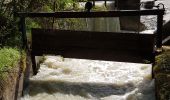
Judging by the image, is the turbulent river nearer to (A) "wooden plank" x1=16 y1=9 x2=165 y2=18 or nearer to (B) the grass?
(B) the grass

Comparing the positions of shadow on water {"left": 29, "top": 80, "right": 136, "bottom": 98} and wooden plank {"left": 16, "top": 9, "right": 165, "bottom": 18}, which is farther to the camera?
shadow on water {"left": 29, "top": 80, "right": 136, "bottom": 98}

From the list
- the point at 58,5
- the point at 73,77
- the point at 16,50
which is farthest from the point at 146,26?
the point at 16,50

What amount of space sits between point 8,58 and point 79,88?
178cm

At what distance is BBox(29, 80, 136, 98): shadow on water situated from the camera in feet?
24.9

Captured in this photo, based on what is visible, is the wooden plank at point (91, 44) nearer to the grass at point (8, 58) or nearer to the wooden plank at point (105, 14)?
the wooden plank at point (105, 14)

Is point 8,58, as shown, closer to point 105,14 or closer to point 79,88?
point 79,88

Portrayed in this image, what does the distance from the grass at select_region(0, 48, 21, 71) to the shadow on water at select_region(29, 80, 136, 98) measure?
3.12 ft

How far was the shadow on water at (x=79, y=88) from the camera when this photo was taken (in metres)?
7.60

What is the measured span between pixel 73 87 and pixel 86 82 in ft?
1.21

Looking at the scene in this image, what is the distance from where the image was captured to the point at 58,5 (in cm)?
1070

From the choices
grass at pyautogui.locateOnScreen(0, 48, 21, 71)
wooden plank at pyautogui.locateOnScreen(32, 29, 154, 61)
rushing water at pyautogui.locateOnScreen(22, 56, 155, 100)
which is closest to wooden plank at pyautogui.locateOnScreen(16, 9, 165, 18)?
wooden plank at pyautogui.locateOnScreen(32, 29, 154, 61)

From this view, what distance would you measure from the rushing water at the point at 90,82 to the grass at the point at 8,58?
0.92 meters

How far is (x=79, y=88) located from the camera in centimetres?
782

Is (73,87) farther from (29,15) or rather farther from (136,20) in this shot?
(136,20)
